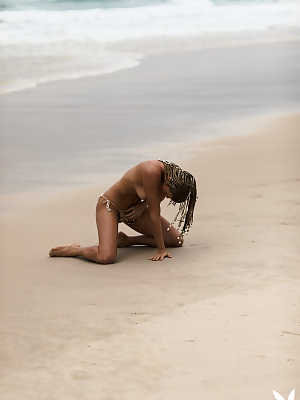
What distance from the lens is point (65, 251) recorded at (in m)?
5.55

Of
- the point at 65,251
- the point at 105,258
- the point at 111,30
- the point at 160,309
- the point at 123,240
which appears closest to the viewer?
the point at 160,309

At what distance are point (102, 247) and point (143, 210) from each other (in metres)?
0.41

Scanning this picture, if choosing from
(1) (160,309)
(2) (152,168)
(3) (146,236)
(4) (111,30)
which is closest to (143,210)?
(3) (146,236)

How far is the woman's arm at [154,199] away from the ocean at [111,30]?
7.83m

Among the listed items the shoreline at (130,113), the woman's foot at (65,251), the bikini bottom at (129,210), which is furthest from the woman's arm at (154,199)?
the shoreline at (130,113)

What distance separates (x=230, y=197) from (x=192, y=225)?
2.62 feet

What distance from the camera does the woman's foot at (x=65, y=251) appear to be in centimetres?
554

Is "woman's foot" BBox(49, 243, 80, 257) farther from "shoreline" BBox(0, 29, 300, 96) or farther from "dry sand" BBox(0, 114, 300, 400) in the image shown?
"shoreline" BBox(0, 29, 300, 96)

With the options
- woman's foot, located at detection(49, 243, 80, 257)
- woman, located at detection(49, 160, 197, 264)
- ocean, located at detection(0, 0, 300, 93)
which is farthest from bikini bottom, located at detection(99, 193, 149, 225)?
ocean, located at detection(0, 0, 300, 93)

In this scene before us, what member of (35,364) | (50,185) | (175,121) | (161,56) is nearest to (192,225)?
(50,185)

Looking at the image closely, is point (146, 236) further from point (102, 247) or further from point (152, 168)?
point (152, 168)

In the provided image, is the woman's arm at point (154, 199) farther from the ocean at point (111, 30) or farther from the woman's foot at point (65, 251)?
the ocean at point (111, 30)

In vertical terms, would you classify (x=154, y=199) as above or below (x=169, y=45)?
above

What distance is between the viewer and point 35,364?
12.2 ft
